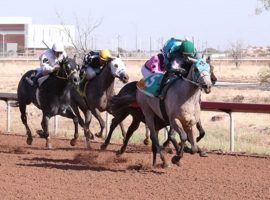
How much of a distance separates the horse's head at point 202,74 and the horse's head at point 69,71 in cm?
412

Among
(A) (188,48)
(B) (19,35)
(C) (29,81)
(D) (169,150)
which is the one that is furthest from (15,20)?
(A) (188,48)

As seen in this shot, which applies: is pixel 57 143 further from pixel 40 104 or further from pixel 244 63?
pixel 244 63

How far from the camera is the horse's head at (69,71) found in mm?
13312

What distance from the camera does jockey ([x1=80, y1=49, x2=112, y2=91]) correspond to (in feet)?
47.8

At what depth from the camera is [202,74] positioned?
942 centimetres

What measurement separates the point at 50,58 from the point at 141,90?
347cm

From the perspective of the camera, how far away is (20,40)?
105688mm

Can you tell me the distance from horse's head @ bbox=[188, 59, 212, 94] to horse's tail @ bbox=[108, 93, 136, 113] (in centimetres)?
265

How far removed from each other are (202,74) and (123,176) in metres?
2.04

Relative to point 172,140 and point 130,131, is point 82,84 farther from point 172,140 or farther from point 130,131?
point 172,140

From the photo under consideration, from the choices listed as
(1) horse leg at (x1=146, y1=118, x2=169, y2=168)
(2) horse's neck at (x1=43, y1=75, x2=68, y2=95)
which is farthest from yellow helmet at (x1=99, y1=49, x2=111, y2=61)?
(1) horse leg at (x1=146, y1=118, x2=169, y2=168)

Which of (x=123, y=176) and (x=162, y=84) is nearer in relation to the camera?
(x=123, y=176)

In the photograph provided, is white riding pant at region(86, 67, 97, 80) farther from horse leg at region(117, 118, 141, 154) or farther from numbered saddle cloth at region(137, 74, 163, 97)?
numbered saddle cloth at region(137, 74, 163, 97)

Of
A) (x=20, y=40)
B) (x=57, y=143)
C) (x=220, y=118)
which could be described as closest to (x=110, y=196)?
(x=57, y=143)
